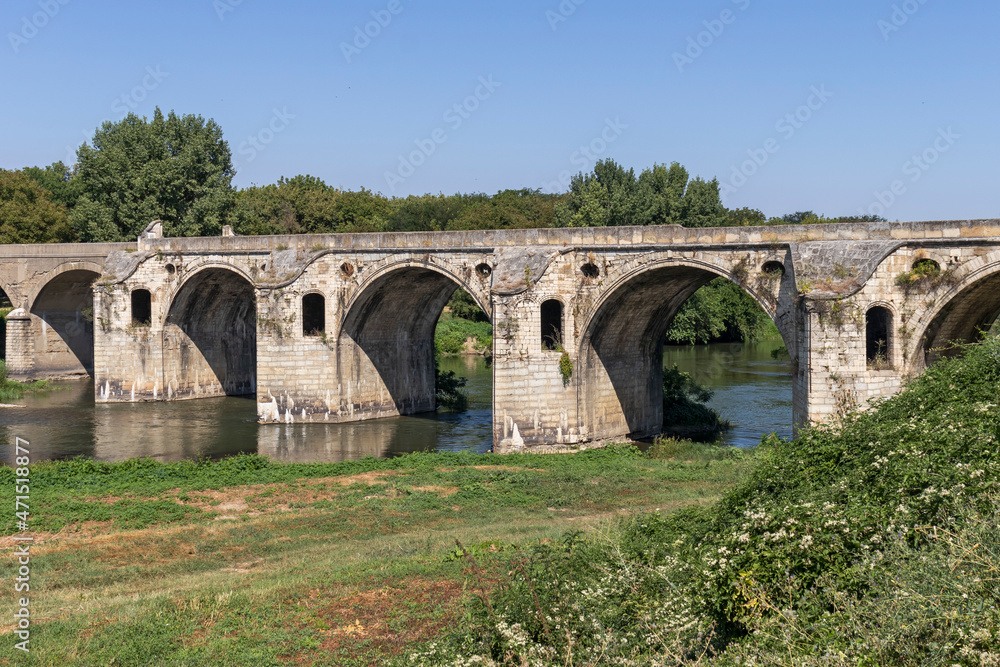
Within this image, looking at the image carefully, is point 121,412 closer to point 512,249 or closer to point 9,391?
point 9,391

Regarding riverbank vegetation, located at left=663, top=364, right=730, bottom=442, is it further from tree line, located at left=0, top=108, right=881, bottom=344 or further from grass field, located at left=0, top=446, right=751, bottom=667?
tree line, located at left=0, top=108, right=881, bottom=344

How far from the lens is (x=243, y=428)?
3045 cm

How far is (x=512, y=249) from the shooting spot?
26062mm

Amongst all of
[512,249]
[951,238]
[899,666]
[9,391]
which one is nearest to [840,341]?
[951,238]

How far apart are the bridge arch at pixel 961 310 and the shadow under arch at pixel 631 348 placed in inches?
180

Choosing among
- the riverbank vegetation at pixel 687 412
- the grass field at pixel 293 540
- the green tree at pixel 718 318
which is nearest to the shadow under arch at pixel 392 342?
the grass field at pixel 293 540

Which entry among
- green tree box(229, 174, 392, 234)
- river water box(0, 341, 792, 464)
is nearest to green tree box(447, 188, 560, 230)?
green tree box(229, 174, 392, 234)

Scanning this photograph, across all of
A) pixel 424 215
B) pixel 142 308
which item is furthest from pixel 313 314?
pixel 424 215

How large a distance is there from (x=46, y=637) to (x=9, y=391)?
106 ft

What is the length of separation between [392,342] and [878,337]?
16.9 meters

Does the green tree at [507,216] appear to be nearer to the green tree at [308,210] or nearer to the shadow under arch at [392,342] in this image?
the green tree at [308,210]

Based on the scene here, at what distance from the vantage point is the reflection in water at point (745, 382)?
29.1 metres

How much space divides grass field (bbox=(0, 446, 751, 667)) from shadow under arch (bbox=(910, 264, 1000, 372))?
4.95 m

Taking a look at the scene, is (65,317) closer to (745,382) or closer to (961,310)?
(745,382)
